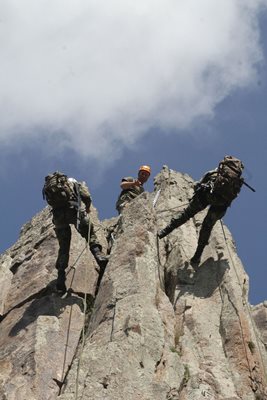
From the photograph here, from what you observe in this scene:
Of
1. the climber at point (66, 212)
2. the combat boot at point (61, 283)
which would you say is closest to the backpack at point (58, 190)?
the climber at point (66, 212)

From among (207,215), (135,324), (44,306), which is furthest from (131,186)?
(135,324)

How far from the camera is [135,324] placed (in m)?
14.9

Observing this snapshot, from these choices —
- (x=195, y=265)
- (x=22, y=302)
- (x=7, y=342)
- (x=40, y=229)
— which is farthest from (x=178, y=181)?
(x=7, y=342)

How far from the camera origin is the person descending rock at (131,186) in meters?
24.0

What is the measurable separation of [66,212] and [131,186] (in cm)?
592

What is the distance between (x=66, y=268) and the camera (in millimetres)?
19328

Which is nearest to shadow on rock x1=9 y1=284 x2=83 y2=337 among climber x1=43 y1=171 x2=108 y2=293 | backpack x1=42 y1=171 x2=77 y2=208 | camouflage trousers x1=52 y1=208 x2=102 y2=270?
climber x1=43 y1=171 x2=108 y2=293

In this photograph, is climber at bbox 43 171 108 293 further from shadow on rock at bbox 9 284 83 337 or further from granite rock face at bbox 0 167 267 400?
granite rock face at bbox 0 167 267 400

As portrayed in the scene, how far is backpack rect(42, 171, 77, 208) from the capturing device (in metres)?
18.0

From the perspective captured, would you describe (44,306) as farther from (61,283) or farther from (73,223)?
(73,223)

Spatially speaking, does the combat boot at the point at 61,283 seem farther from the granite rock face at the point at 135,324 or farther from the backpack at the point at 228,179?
the backpack at the point at 228,179

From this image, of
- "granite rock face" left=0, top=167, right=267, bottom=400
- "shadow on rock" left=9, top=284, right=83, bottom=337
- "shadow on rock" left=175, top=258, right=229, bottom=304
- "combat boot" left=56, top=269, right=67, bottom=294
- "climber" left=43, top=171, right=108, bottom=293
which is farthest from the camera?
"combat boot" left=56, top=269, right=67, bottom=294

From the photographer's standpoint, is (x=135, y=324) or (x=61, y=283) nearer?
(x=135, y=324)

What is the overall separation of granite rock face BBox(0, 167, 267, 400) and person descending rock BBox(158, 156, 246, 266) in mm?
617
